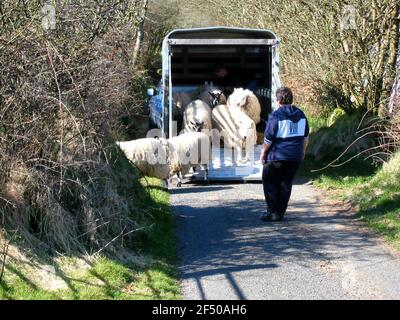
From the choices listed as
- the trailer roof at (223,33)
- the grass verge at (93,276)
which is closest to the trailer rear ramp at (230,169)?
the trailer roof at (223,33)

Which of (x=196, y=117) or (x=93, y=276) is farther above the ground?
(x=196, y=117)

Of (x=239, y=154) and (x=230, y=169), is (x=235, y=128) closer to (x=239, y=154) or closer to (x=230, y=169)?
(x=239, y=154)

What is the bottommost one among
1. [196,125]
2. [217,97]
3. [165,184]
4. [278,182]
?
[165,184]

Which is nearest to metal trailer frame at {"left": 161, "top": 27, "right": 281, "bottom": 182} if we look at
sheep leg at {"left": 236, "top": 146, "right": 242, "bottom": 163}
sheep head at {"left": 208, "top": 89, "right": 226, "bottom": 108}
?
sheep leg at {"left": 236, "top": 146, "right": 242, "bottom": 163}

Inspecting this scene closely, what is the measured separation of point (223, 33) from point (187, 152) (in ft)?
10.3

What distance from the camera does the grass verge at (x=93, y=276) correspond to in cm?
659

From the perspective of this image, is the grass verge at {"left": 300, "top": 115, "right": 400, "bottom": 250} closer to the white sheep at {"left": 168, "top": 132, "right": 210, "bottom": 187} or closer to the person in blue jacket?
the person in blue jacket

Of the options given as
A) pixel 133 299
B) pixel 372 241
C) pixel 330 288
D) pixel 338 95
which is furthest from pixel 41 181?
pixel 338 95

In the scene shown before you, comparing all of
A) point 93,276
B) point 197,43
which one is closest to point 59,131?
point 93,276

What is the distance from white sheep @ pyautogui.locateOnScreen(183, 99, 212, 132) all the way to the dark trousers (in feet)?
13.2

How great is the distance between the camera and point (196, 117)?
548 inches

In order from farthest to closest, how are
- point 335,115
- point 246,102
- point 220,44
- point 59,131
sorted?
point 335,115
point 246,102
point 220,44
point 59,131

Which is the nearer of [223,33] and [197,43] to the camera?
[197,43]

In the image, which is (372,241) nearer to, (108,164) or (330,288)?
(330,288)
